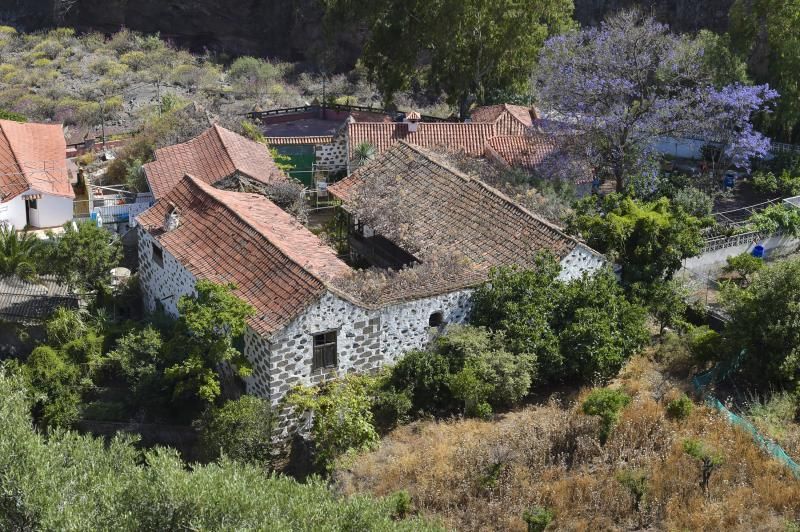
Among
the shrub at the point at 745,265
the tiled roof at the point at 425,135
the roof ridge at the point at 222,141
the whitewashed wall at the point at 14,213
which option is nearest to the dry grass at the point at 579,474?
the shrub at the point at 745,265

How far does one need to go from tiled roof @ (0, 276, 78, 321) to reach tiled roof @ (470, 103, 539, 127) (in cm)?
1704

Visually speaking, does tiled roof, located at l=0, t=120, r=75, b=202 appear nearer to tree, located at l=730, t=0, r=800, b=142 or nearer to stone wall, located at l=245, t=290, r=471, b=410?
stone wall, located at l=245, t=290, r=471, b=410

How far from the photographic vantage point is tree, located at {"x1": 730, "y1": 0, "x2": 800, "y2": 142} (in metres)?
34.5

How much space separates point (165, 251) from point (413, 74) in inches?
820

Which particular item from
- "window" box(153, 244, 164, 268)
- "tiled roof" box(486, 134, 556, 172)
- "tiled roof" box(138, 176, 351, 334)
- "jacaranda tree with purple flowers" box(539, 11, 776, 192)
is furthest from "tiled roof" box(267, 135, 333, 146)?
"window" box(153, 244, 164, 268)

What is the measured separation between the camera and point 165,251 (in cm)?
2431

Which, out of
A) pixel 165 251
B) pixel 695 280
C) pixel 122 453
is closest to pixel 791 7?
pixel 695 280

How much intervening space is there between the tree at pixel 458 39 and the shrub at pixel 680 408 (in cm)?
2266

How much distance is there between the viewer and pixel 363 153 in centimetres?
3272

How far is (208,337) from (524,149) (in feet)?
51.5

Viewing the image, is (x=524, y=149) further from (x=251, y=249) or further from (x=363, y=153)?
(x=251, y=249)

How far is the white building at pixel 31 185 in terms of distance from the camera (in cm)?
3128

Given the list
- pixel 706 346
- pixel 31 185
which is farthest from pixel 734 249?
pixel 31 185

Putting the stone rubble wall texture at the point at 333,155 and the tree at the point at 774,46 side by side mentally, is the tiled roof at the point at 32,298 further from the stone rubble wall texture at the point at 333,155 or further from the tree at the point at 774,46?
the tree at the point at 774,46
